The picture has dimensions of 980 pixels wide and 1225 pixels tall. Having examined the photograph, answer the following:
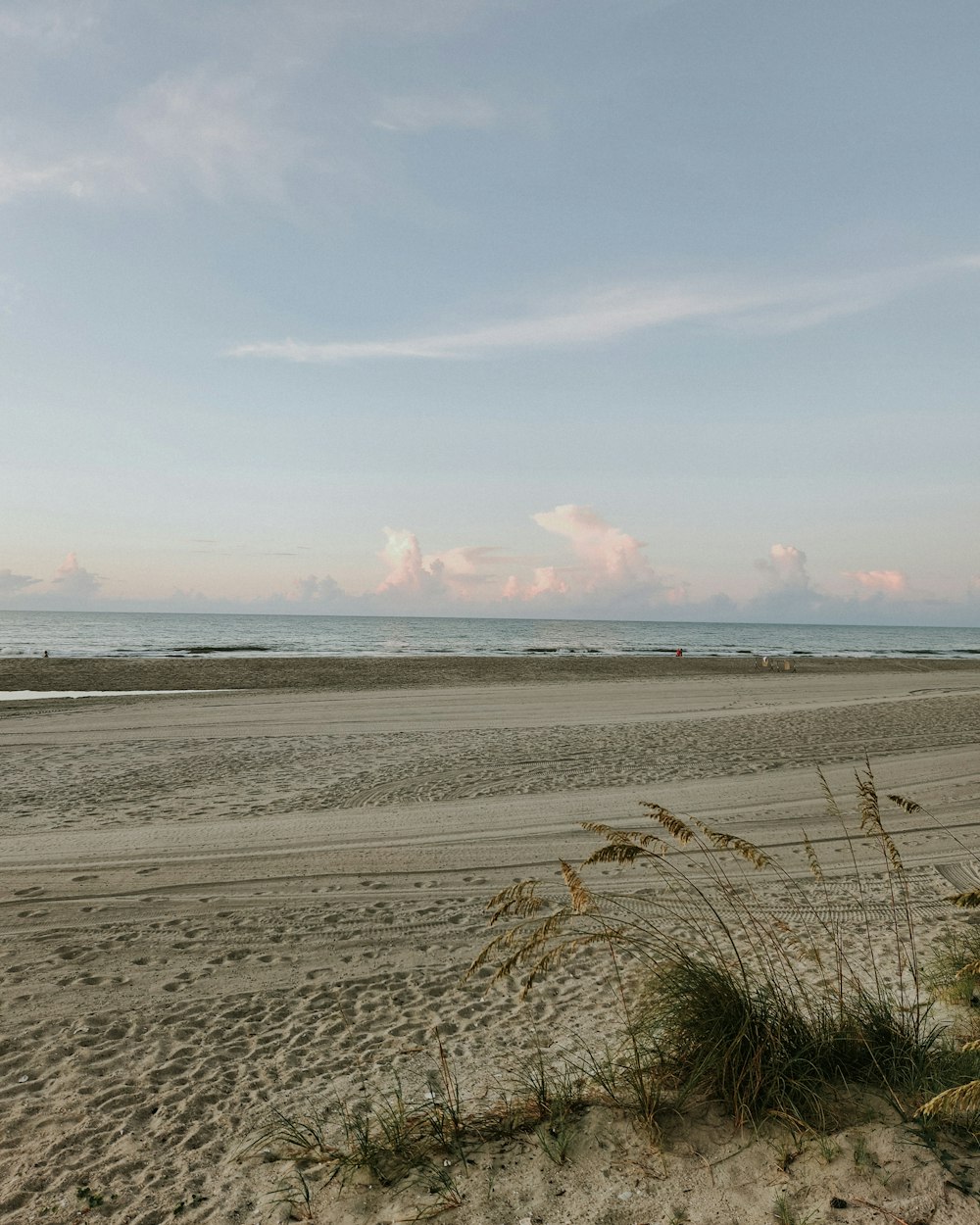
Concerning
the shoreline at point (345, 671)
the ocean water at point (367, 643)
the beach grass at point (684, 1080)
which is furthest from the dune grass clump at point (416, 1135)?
the ocean water at point (367, 643)

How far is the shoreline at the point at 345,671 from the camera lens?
29953 mm

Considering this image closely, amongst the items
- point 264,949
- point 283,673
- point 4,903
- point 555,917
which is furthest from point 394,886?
point 283,673

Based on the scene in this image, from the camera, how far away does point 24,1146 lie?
145 inches

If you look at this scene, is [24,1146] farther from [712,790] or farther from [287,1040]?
[712,790]

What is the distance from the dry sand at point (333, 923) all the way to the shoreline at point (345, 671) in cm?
1134

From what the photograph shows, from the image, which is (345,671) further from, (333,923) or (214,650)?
(333,923)

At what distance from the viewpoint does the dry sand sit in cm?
317

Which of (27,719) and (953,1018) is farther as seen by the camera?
(27,719)

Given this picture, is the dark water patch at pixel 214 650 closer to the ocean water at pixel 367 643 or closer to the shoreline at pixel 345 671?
the ocean water at pixel 367 643

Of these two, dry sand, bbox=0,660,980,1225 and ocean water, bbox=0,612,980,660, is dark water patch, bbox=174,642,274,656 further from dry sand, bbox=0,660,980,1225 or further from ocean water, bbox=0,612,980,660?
dry sand, bbox=0,660,980,1225

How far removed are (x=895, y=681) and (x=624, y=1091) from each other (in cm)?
3129

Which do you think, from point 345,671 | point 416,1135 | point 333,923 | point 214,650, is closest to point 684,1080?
point 416,1135

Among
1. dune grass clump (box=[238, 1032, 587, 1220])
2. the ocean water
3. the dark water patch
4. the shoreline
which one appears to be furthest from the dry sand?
the ocean water

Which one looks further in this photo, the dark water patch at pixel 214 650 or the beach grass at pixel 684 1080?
the dark water patch at pixel 214 650
